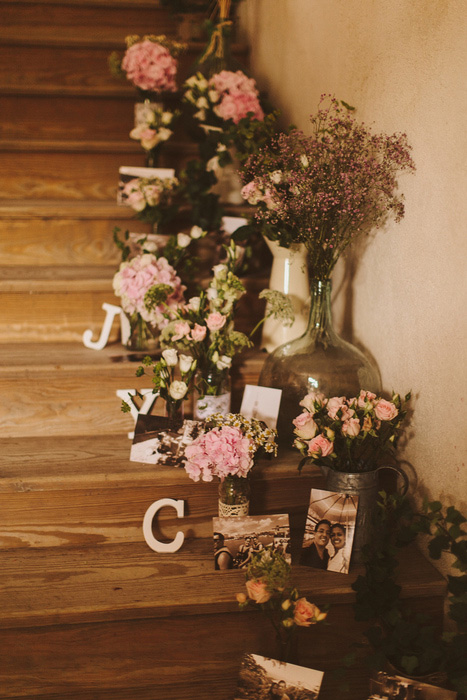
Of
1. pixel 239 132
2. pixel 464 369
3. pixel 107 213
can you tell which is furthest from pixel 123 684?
pixel 239 132

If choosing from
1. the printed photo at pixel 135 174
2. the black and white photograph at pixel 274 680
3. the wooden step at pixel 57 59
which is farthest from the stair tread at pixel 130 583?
the wooden step at pixel 57 59

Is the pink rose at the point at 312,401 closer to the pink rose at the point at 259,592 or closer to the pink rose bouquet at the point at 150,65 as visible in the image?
the pink rose at the point at 259,592

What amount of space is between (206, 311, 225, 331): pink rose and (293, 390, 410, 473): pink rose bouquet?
1.06 ft

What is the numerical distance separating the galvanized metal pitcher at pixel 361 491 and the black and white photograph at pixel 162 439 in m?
0.35

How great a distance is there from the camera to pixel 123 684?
52.9 inches

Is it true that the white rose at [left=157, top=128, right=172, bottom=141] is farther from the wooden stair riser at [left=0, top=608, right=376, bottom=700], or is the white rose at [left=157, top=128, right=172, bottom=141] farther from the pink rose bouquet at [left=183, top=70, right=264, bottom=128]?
the wooden stair riser at [left=0, top=608, right=376, bottom=700]

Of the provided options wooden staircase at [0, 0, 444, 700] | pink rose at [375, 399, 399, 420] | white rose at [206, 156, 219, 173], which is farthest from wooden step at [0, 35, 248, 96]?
pink rose at [375, 399, 399, 420]

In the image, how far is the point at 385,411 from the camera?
1.36 meters

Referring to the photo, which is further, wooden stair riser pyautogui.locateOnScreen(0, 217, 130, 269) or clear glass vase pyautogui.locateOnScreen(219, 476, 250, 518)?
wooden stair riser pyautogui.locateOnScreen(0, 217, 130, 269)

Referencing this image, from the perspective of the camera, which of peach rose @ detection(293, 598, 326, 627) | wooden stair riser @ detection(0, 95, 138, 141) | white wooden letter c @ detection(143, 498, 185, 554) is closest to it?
peach rose @ detection(293, 598, 326, 627)

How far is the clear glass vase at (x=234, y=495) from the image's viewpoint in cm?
148

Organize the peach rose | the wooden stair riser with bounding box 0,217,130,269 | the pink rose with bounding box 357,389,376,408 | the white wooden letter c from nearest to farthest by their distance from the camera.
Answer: the peach rose < the pink rose with bounding box 357,389,376,408 < the white wooden letter c < the wooden stair riser with bounding box 0,217,130,269

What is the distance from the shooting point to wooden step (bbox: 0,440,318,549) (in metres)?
1.54

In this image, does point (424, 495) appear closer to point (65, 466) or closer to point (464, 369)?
point (464, 369)
